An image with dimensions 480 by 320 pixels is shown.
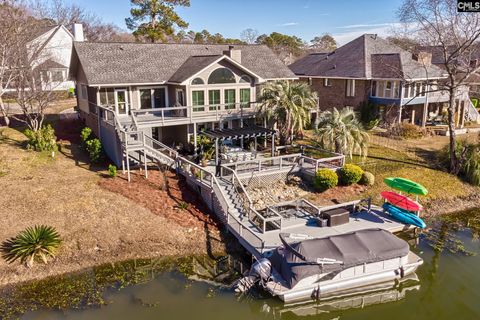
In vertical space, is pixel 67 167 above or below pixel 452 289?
above

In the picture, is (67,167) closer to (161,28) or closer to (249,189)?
(249,189)

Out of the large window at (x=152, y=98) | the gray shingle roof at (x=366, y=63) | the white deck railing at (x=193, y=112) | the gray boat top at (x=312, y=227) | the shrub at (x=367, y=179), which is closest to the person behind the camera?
the gray boat top at (x=312, y=227)

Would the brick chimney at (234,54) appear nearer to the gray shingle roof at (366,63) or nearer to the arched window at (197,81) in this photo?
the arched window at (197,81)

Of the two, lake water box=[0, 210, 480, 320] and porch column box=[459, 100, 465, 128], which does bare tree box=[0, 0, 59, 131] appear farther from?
porch column box=[459, 100, 465, 128]

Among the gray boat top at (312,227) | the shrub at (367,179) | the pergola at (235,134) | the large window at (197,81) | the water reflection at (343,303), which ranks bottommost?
the water reflection at (343,303)

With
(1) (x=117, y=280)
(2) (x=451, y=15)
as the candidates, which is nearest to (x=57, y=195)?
(1) (x=117, y=280)

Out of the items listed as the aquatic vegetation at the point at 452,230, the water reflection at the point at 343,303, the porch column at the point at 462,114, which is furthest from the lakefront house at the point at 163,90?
the porch column at the point at 462,114

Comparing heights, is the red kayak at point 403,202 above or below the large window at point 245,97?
below
